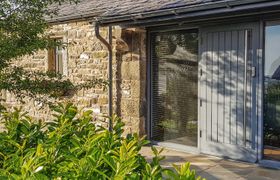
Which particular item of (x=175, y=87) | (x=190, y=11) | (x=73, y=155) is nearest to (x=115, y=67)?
(x=175, y=87)

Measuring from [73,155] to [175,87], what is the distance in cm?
498

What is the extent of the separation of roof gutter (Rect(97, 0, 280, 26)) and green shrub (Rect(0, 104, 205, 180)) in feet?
10.2

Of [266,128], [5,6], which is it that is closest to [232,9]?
[266,128]

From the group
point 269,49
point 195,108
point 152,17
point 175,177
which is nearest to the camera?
point 175,177

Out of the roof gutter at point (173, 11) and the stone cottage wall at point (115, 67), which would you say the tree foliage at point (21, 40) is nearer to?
the roof gutter at point (173, 11)

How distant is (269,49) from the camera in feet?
18.6

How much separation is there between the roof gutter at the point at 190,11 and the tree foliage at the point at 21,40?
2.46 m

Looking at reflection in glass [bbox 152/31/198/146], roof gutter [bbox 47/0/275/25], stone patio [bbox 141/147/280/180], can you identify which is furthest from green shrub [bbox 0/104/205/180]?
reflection in glass [bbox 152/31/198/146]

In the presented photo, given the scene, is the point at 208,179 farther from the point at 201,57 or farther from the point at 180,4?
the point at 180,4

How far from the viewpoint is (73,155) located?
7.60ft

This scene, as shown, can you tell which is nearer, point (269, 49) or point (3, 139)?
point (3, 139)

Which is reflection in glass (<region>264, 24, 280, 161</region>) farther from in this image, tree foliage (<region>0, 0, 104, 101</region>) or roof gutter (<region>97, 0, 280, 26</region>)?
tree foliage (<region>0, 0, 104, 101</region>)

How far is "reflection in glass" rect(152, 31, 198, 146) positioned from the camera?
Answer: 6844 mm

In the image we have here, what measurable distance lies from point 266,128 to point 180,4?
2550 mm
